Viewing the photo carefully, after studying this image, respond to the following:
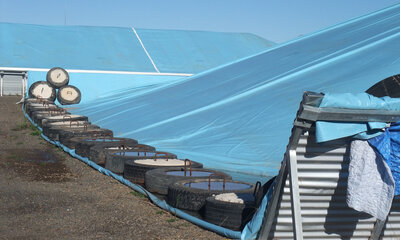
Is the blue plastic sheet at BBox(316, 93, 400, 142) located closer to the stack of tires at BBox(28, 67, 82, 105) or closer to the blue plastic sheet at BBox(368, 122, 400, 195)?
the blue plastic sheet at BBox(368, 122, 400, 195)

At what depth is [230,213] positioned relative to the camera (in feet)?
14.6

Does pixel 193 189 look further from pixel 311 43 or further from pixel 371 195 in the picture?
pixel 311 43

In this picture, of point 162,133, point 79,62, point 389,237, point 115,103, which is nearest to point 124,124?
→ point 162,133

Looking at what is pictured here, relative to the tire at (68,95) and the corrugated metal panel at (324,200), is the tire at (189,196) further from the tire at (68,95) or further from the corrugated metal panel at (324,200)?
the tire at (68,95)

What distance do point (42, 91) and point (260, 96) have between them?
13.4 meters

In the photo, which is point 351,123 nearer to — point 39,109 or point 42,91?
point 39,109

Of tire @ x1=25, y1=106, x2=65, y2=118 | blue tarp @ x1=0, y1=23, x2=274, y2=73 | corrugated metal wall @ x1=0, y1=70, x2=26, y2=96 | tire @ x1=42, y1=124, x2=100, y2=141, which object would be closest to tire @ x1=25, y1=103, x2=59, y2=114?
tire @ x1=25, y1=106, x2=65, y2=118

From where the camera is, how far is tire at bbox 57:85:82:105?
2083 cm

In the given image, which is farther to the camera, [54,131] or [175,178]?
[54,131]

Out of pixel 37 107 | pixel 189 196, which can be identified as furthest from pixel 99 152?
pixel 37 107

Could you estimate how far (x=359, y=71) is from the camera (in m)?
8.58

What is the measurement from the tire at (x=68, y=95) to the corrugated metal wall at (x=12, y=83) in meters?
4.26

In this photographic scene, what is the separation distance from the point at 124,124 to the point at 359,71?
531cm

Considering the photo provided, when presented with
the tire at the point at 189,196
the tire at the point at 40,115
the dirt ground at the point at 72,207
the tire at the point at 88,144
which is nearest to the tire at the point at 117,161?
the dirt ground at the point at 72,207
